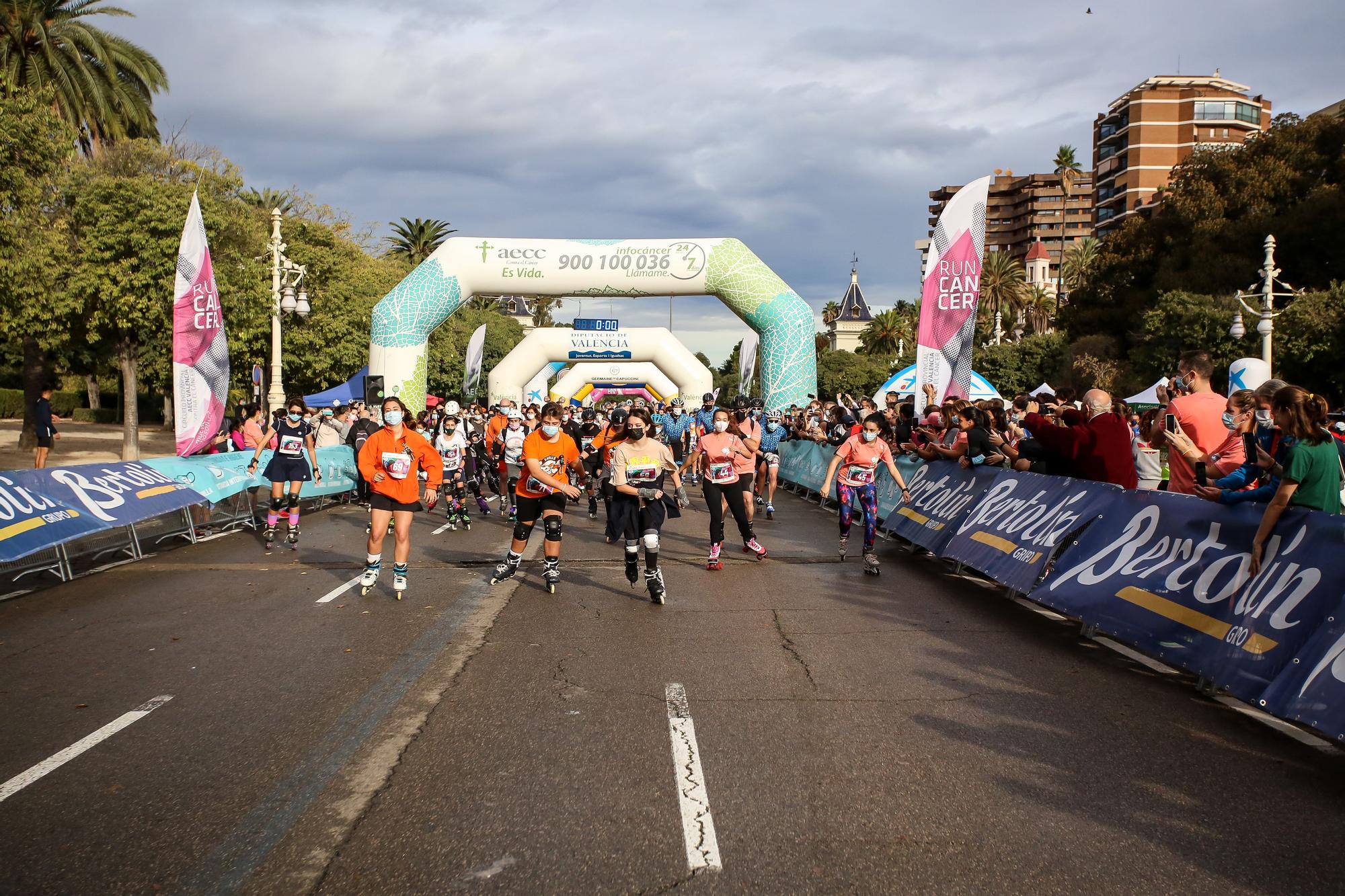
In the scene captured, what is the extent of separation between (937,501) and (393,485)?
617cm

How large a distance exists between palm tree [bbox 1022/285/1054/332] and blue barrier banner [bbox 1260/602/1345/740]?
87996 mm

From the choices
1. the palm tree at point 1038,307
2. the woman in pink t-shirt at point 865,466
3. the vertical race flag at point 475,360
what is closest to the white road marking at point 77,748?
the woman in pink t-shirt at point 865,466

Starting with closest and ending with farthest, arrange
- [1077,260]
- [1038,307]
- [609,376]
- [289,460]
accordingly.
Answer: [289,460]
[609,376]
[1077,260]
[1038,307]

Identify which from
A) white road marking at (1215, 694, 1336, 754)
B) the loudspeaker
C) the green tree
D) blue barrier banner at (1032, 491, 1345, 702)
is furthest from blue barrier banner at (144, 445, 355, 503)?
white road marking at (1215, 694, 1336, 754)

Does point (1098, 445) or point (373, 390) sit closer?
point (1098, 445)

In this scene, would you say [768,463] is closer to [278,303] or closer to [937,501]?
[937,501]

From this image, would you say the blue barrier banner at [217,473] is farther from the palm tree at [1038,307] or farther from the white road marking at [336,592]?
the palm tree at [1038,307]

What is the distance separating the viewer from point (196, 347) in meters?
15.1

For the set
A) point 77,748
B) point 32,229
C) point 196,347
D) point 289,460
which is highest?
Answer: point 32,229

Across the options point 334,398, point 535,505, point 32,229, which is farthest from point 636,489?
point 334,398

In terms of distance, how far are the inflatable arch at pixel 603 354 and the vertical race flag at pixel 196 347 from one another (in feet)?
87.9

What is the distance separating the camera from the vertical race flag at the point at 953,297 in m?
15.4

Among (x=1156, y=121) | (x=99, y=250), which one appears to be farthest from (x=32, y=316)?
(x=1156, y=121)

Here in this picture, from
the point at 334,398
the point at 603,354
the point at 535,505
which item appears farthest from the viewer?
the point at 603,354
